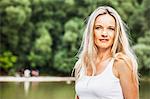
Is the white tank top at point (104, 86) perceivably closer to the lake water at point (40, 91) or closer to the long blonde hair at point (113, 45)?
the long blonde hair at point (113, 45)

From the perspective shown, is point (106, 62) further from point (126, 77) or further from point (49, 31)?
point (49, 31)

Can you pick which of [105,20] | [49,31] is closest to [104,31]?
[105,20]

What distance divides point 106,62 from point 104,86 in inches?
2.1

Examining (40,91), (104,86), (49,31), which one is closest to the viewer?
(104,86)

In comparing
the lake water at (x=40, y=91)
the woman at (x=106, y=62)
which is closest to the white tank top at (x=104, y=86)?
the woman at (x=106, y=62)

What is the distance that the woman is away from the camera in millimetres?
825

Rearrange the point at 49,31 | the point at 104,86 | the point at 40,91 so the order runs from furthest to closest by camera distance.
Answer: the point at 49,31
the point at 40,91
the point at 104,86

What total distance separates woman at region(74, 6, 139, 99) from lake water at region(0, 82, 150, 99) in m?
5.33

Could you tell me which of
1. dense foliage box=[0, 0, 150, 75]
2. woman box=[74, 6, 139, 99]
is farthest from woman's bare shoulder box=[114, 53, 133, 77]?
dense foliage box=[0, 0, 150, 75]

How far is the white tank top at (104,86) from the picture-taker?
82cm

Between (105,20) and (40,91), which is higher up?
(105,20)

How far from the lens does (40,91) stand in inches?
269

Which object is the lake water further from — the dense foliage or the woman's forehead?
the woman's forehead

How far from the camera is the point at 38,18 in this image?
8.62 meters
